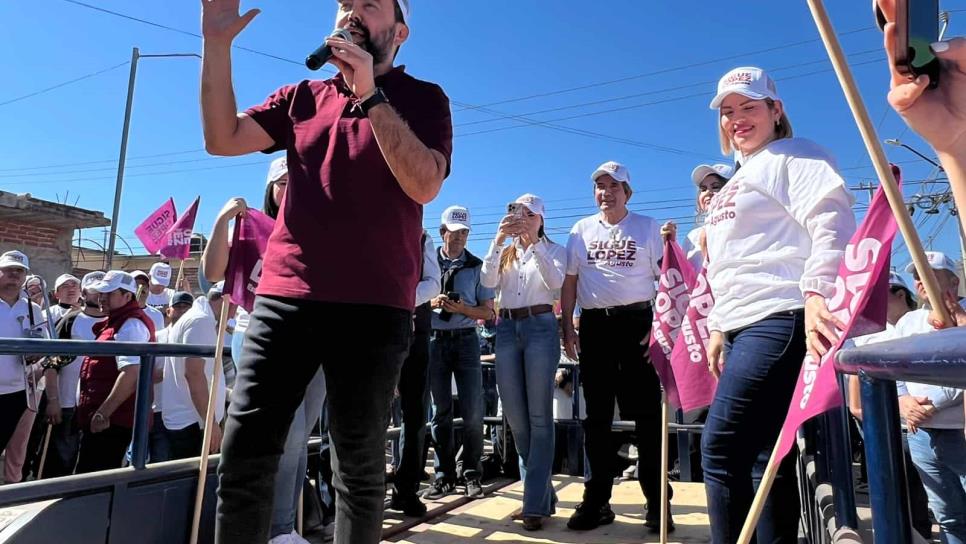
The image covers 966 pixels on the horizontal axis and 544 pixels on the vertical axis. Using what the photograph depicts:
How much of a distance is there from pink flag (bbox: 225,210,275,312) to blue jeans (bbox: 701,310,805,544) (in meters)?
2.12

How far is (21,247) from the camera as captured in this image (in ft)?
37.6

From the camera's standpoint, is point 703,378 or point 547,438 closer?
point 703,378

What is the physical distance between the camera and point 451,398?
15.7ft

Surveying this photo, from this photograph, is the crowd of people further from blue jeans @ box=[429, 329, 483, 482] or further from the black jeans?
blue jeans @ box=[429, 329, 483, 482]

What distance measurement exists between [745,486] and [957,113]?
56.1 inches

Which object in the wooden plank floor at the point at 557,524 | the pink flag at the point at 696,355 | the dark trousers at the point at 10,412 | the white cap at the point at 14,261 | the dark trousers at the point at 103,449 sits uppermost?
the white cap at the point at 14,261

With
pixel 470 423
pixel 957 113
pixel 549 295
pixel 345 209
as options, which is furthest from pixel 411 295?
pixel 470 423

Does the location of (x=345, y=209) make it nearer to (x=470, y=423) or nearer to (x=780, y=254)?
(x=780, y=254)

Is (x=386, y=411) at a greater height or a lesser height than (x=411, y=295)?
lesser

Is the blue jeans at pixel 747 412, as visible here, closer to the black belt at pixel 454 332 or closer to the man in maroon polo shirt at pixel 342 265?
the man in maroon polo shirt at pixel 342 265

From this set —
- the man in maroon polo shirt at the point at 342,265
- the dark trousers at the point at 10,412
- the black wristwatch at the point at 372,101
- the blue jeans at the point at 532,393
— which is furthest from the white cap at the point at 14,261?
the black wristwatch at the point at 372,101

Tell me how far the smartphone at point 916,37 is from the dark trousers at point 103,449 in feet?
15.3

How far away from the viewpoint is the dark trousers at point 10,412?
4.85 meters

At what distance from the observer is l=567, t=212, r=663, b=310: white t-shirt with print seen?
402 centimetres
